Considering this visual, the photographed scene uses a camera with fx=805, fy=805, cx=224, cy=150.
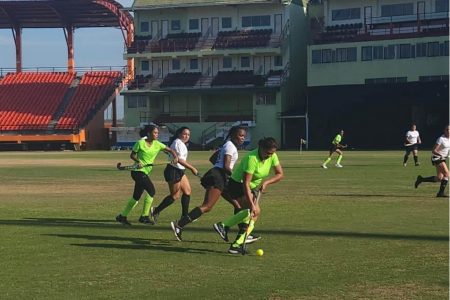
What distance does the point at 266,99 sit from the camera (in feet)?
260

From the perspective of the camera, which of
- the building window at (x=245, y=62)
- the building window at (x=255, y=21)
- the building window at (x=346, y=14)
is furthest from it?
the building window at (x=255, y=21)

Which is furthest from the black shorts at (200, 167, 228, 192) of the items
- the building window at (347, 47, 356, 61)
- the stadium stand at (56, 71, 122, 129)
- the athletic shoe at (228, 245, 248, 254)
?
the stadium stand at (56, 71, 122, 129)

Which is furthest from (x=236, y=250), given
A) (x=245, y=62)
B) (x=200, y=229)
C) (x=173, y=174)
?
(x=245, y=62)

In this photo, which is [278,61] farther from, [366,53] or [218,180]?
[218,180]

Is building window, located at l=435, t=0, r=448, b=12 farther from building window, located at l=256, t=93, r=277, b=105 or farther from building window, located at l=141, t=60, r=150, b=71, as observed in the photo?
building window, located at l=141, t=60, r=150, b=71

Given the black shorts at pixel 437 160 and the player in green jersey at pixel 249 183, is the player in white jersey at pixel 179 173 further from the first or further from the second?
the black shorts at pixel 437 160

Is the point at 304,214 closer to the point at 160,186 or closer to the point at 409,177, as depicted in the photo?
the point at 160,186

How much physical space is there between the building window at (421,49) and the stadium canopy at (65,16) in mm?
32173

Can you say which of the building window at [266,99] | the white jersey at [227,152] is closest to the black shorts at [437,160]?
the white jersey at [227,152]

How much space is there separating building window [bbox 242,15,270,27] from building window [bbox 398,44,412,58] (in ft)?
53.4

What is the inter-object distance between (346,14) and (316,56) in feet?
20.4

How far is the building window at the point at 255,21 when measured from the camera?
82500mm

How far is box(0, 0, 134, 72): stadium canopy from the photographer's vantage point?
3361 inches

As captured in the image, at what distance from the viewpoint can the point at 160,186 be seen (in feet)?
85.7
